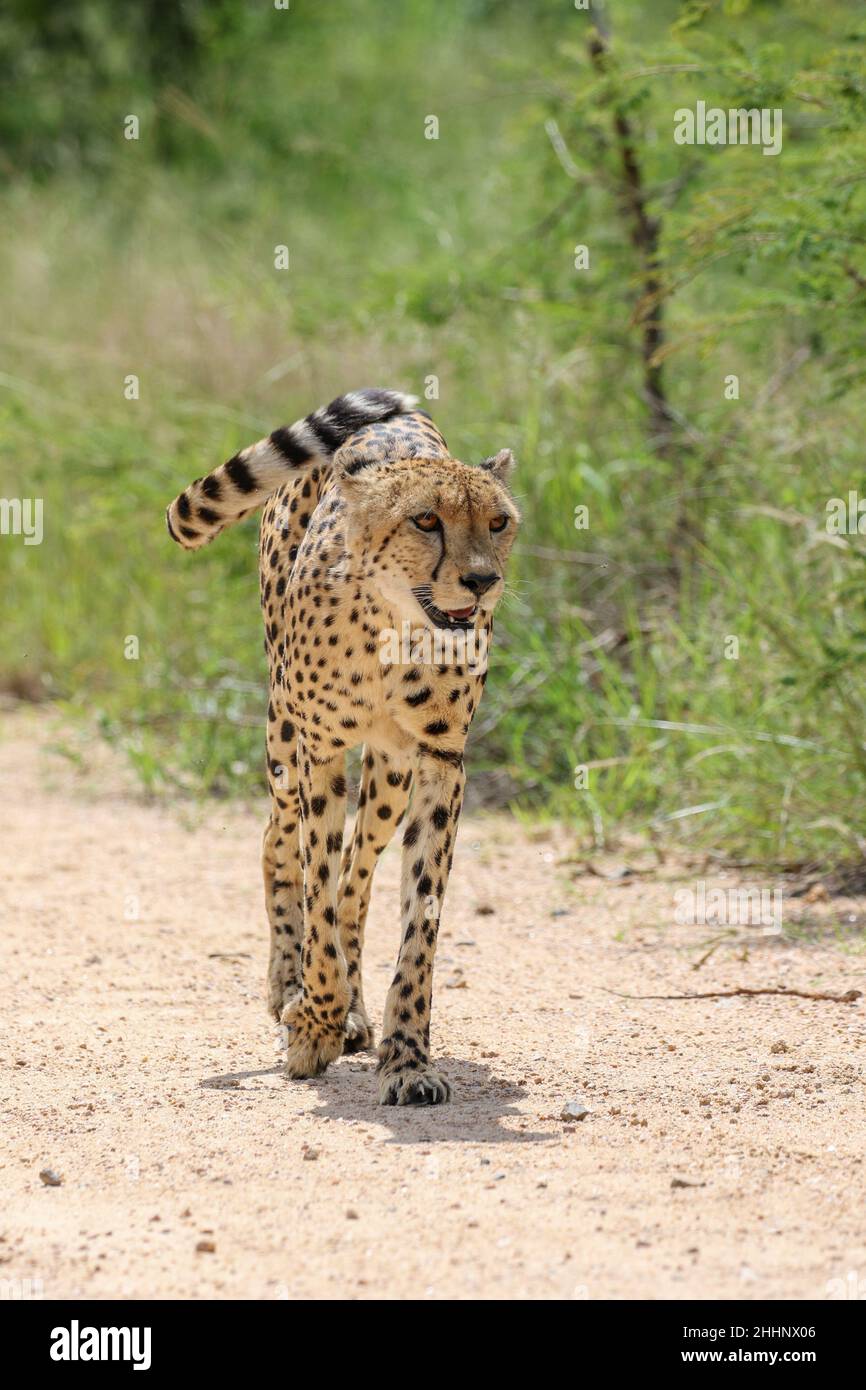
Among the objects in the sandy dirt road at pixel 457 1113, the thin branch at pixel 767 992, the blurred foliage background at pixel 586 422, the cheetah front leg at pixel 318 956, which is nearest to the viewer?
the sandy dirt road at pixel 457 1113

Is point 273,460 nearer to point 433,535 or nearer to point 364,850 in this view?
point 433,535

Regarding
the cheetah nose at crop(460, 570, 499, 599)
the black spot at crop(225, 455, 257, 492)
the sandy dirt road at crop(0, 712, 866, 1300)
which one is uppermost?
the black spot at crop(225, 455, 257, 492)

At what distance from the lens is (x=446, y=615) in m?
3.80

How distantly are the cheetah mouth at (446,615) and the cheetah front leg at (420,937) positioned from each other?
391 millimetres

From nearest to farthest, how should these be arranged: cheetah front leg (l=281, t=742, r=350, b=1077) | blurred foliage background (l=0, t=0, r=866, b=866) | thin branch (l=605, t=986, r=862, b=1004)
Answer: cheetah front leg (l=281, t=742, r=350, b=1077)
thin branch (l=605, t=986, r=862, b=1004)
blurred foliage background (l=0, t=0, r=866, b=866)

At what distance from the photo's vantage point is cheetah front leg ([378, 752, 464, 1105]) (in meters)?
3.92

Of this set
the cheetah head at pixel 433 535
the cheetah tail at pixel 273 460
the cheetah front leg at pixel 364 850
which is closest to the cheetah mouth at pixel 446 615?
the cheetah head at pixel 433 535

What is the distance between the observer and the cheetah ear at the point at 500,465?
4184 millimetres

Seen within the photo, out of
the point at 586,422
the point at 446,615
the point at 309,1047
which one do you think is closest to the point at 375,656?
the point at 446,615

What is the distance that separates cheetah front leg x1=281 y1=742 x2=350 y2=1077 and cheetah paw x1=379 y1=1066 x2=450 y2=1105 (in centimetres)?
26

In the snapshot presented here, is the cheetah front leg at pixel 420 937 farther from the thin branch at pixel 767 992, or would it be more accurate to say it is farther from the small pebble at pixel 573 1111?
the thin branch at pixel 767 992

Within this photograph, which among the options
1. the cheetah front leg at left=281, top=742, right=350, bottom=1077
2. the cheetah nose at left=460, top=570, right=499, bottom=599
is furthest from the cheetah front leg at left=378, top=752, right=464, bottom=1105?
the cheetah nose at left=460, top=570, right=499, bottom=599

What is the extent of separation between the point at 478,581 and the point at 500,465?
59 cm

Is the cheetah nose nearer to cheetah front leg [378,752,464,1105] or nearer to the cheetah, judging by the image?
the cheetah
